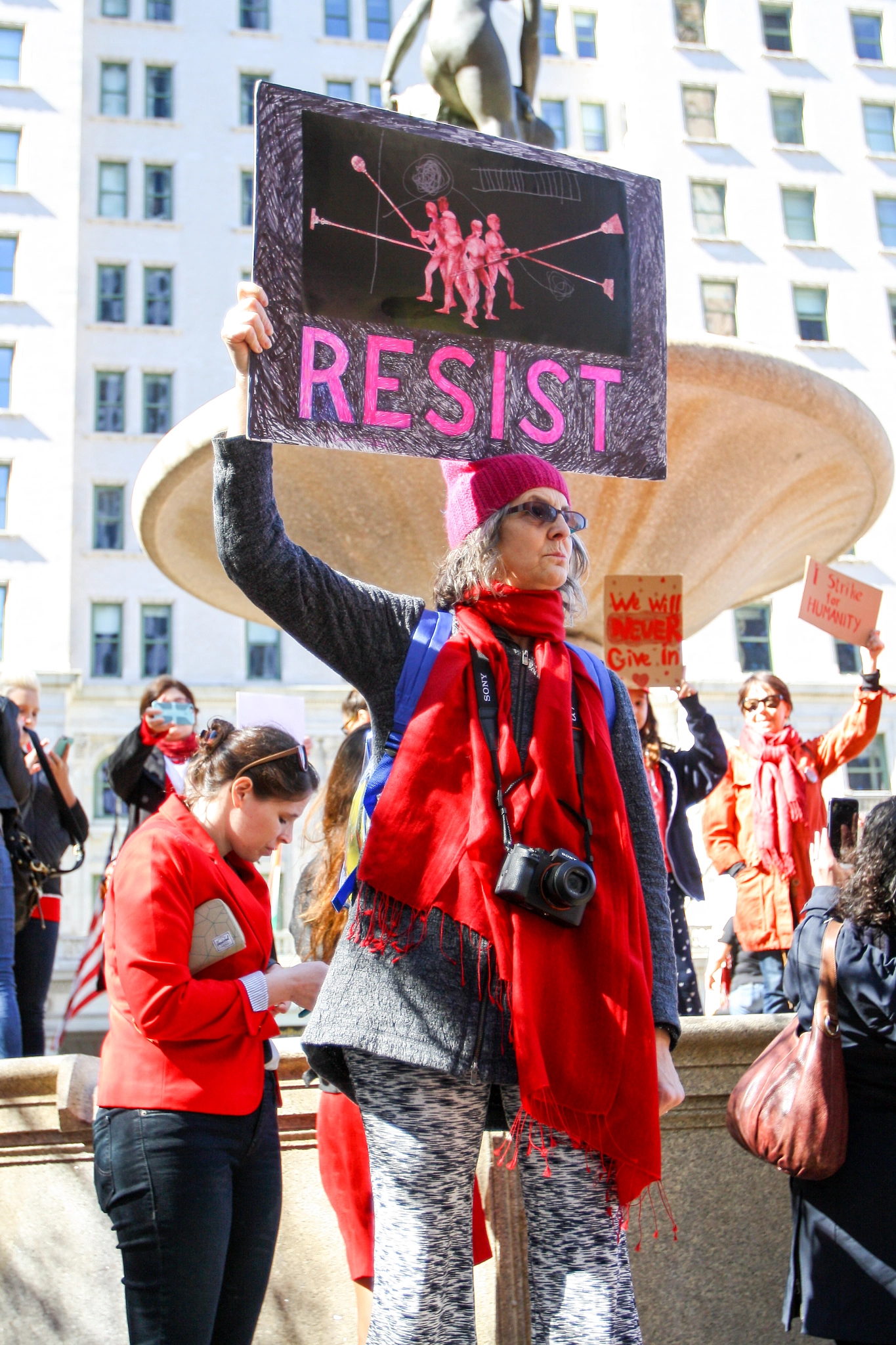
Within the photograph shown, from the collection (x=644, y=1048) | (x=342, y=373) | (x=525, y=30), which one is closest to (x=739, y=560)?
(x=525, y=30)

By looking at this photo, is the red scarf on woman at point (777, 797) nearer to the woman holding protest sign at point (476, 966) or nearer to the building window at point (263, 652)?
the woman holding protest sign at point (476, 966)

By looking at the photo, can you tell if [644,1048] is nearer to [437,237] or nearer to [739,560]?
[437,237]

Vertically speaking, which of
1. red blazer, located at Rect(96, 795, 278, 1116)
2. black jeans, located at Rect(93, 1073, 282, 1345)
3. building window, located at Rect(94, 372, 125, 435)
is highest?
building window, located at Rect(94, 372, 125, 435)

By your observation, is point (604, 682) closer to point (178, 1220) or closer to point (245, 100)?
point (178, 1220)

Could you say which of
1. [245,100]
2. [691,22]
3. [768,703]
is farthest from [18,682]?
[691,22]

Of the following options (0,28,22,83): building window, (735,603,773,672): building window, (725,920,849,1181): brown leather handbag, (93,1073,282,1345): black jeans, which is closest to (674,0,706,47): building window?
(735,603,773,672): building window

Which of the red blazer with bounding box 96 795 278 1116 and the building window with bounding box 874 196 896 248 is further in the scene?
the building window with bounding box 874 196 896 248

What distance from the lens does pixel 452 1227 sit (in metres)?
2.13

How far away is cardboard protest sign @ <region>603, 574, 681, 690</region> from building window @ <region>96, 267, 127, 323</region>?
107ft

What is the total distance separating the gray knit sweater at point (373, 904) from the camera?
212 cm

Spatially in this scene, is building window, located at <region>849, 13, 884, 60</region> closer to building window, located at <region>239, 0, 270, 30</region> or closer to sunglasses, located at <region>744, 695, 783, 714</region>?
building window, located at <region>239, 0, 270, 30</region>

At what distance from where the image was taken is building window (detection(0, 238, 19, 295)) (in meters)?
34.8

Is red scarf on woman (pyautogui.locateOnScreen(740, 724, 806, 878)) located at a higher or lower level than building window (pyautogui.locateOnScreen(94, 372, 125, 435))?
lower

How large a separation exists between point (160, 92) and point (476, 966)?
1549 inches
